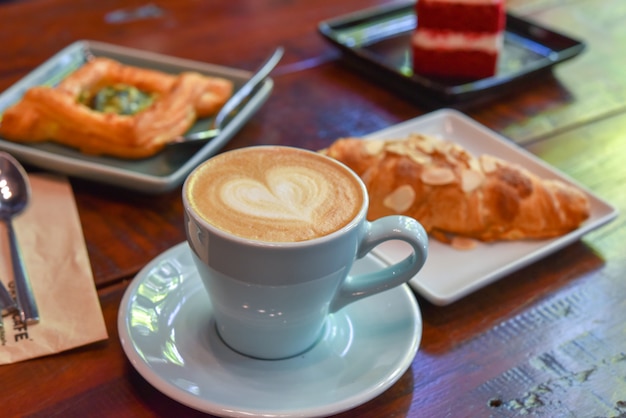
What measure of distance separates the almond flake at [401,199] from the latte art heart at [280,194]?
0.23m

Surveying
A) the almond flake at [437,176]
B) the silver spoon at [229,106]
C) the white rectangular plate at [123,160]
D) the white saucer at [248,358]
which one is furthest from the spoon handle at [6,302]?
the almond flake at [437,176]

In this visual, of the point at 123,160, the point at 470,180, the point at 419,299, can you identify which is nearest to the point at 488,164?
the point at 470,180

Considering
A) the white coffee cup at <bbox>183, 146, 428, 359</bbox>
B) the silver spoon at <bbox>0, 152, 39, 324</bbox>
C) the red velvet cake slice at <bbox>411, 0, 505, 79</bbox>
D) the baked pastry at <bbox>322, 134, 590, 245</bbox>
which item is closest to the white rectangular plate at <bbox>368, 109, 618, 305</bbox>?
the baked pastry at <bbox>322, 134, 590, 245</bbox>

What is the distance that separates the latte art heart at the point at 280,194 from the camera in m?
0.60

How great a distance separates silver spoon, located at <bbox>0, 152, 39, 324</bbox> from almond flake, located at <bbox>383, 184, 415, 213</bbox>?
0.43 metres

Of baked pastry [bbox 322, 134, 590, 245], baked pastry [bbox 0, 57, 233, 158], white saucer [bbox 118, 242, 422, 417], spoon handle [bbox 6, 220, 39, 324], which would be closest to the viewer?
white saucer [bbox 118, 242, 422, 417]

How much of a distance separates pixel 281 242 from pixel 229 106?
1.80 feet

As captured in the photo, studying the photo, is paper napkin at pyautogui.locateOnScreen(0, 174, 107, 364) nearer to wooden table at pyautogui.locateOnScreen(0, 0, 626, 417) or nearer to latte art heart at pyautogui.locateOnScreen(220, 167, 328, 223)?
wooden table at pyautogui.locateOnScreen(0, 0, 626, 417)

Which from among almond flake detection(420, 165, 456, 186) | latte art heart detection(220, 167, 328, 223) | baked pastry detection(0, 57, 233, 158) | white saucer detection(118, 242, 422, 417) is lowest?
white saucer detection(118, 242, 422, 417)

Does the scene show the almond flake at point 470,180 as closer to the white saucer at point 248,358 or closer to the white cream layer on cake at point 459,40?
the white saucer at point 248,358

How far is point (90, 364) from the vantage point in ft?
2.12

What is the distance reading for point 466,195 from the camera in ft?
2.77

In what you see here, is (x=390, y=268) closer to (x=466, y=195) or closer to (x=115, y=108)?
(x=466, y=195)

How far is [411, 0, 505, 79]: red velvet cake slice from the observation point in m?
1.20
